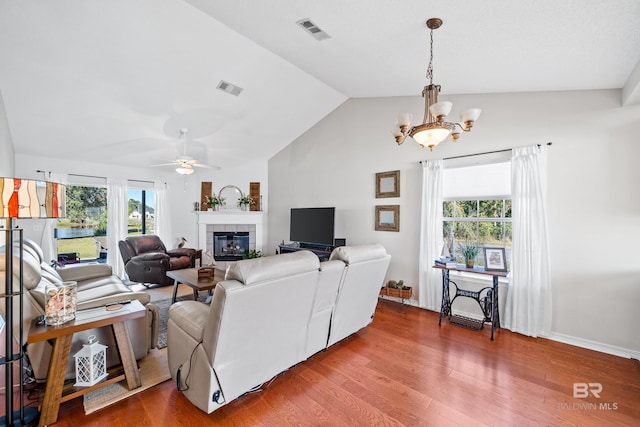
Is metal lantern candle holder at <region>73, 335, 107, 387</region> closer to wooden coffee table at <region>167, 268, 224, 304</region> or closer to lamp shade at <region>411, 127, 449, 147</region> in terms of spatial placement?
wooden coffee table at <region>167, 268, 224, 304</region>

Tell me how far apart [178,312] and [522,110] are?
422cm

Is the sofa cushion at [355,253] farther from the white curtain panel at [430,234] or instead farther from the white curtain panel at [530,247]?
the white curtain panel at [530,247]

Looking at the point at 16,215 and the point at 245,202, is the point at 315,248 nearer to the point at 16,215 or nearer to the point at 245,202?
the point at 245,202

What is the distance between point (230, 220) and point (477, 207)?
5202mm

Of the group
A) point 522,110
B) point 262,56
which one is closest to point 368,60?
point 262,56

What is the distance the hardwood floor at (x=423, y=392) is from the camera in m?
1.90

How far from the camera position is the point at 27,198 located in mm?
1487

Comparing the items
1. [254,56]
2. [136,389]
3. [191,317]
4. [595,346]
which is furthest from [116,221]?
[595,346]

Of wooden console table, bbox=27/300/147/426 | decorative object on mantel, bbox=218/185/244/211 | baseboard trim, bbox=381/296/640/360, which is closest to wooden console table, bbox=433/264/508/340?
baseboard trim, bbox=381/296/640/360

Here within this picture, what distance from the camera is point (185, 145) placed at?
17.4ft

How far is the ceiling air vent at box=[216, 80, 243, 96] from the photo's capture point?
388cm

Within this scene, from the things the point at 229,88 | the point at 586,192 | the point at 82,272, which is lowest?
the point at 82,272

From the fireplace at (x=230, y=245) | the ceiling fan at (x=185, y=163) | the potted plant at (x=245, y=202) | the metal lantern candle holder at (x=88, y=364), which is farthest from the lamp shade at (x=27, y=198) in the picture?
the fireplace at (x=230, y=245)

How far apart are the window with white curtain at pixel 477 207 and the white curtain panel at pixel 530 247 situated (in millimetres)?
210
